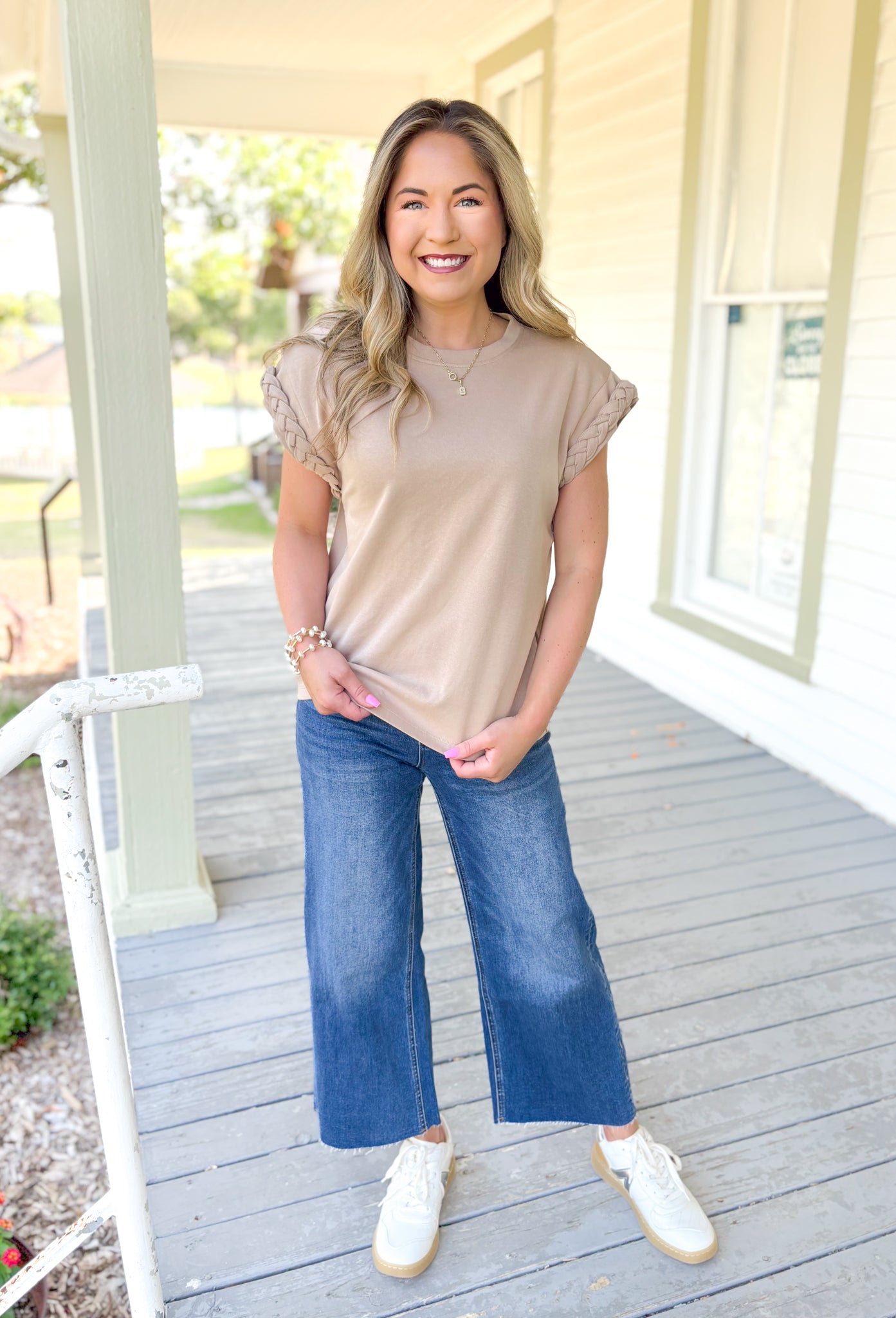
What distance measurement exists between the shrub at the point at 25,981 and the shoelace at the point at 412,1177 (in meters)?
1.49

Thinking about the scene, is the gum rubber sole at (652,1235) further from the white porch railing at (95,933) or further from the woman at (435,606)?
the white porch railing at (95,933)

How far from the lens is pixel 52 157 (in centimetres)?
618

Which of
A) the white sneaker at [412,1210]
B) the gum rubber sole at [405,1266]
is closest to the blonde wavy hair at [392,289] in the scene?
the white sneaker at [412,1210]

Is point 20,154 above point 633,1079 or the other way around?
above

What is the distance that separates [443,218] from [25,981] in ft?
7.70

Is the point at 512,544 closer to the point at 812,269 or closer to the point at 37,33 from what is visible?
the point at 812,269

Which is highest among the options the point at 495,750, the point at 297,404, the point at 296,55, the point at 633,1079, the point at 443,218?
the point at 296,55

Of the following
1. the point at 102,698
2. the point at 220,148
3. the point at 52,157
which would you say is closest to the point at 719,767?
the point at 102,698

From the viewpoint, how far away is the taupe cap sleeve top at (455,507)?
142cm

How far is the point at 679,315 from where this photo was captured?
407 centimetres

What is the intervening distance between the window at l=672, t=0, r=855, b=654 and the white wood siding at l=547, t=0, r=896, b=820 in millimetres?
199

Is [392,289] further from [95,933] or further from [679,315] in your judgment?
[679,315]

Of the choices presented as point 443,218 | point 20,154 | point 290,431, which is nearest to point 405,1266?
point 290,431

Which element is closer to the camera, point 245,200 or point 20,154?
point 20,154
